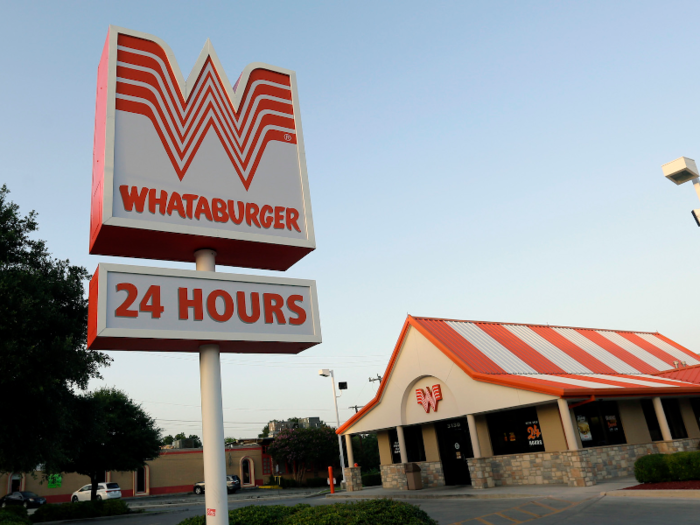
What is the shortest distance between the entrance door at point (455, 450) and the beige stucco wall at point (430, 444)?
0.21 metres

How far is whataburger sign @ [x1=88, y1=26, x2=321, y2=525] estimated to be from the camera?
8047 mm

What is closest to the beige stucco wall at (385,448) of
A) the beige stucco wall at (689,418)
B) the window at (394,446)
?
the window at (394,446)

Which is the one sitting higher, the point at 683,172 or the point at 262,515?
the point at 683,172

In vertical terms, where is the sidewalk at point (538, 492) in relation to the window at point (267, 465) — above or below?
below

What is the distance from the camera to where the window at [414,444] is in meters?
27.0

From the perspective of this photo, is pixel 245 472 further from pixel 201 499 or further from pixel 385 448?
pixel 385 448

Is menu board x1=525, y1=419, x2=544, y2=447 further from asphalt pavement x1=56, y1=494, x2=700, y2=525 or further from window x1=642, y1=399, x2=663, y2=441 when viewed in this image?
window x1=642, y1=399, x2=663, y2=441

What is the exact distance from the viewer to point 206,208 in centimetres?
909

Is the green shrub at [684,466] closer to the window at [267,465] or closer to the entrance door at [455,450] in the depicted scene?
the entrance door at [455,450]

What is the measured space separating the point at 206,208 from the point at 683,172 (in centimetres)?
895

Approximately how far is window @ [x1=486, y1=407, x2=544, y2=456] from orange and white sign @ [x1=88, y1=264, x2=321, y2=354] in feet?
52.4

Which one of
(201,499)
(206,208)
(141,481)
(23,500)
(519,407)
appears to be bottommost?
(201,499)

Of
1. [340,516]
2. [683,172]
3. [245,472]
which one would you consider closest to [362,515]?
[340,516]

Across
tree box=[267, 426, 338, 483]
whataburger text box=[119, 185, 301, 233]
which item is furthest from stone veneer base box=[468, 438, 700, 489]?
tree box=[267, 426, 338, 483]
